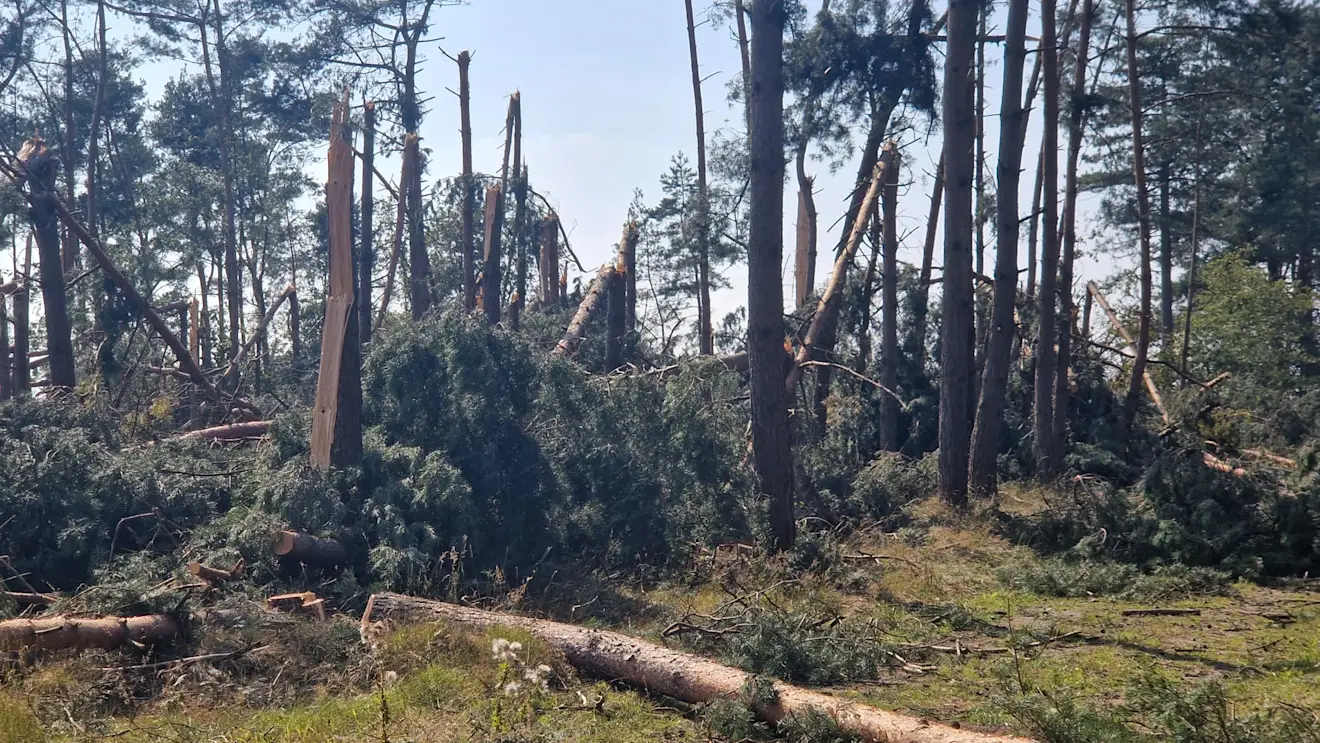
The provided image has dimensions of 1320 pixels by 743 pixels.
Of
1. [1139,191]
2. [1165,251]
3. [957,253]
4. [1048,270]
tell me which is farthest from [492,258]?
[1165,251]

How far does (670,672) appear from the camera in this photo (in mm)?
6055

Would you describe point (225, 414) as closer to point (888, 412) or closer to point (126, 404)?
point (126, 404)

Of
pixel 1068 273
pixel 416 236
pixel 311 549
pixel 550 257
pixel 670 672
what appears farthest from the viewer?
pixel 550 257

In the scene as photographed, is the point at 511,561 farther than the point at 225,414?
No

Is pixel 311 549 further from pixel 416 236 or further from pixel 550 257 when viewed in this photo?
pixel 550 257

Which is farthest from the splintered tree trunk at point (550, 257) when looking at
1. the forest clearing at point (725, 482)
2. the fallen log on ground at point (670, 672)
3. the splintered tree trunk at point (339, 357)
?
the fallen log on ground at point (670, 672)

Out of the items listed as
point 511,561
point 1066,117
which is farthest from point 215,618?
point 1066,117

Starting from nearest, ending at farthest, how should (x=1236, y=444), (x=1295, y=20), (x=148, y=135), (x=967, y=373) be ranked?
(x=967, y=373)
(x=1295, y=20)
(x=1236, y=444)
(x=148, y=135)

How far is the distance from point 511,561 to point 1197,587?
5905 millimetres

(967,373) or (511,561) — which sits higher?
(967,373)

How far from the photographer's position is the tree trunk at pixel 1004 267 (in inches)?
506

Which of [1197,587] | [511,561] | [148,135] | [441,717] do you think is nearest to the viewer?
[441,717]

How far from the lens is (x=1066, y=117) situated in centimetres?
1658

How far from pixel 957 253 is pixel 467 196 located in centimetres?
1097
